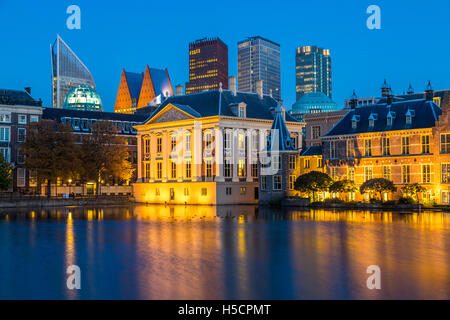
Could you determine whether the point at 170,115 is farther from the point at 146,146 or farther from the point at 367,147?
the point at 367,147

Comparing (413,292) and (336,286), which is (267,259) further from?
(413,292)

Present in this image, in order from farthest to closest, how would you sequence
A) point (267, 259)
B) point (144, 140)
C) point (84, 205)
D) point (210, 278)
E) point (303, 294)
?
1. point (144, 140)
2. point (84, 205)
3. point (267, 259)
4. point (210, 278)
5. point (303, 294)

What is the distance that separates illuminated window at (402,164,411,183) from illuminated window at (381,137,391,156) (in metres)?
3.00

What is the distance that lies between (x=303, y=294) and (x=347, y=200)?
6042 centimetres

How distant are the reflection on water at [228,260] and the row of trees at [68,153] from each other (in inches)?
1753

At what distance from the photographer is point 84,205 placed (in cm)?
9312

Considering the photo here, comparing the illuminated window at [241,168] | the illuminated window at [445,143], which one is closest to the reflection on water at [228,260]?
the illuminated window at [445,143]

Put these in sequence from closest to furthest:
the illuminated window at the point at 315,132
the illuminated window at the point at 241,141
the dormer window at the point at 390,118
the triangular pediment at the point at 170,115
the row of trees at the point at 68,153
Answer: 1. the dormer window at the point at 390,118
2. the row of trees at the point at 68,153
3. the illuminated window at the point at 241,141
4. the triangular pediment at the point at 170,115
5. the illuminated window at the point at 315,132

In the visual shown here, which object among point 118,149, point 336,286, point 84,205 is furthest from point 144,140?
point 336,286

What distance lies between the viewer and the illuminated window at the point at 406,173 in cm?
7750

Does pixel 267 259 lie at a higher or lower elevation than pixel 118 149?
lower

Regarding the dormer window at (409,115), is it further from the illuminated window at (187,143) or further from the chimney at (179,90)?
the chimney at (179,90)

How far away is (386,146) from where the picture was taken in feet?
263

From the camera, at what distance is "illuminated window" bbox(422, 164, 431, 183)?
75.8 meters
